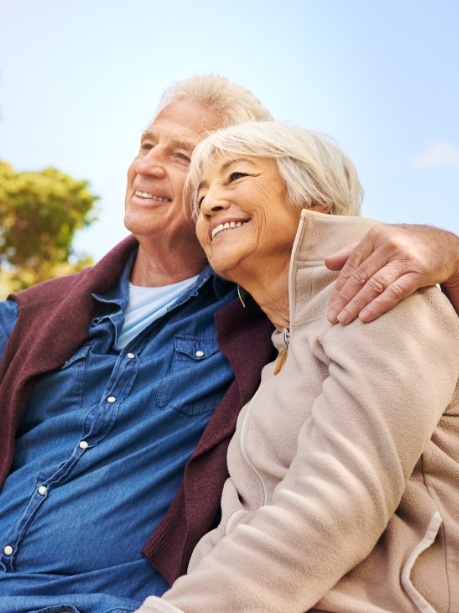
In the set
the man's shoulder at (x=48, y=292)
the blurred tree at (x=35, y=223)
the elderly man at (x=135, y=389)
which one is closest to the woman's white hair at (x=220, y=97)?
the elderly man at (x=135, y=389)

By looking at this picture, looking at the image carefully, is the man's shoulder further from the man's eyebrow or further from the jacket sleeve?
the jacket sleeve

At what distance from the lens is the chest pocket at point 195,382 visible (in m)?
2.50

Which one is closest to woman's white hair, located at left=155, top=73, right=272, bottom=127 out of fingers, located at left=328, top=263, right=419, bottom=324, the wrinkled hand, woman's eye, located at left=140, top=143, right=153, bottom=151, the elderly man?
the elderly man

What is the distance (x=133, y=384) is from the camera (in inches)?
102

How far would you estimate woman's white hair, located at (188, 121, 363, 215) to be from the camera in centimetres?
234

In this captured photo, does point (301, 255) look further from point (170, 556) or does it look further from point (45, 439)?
point (45, 439)

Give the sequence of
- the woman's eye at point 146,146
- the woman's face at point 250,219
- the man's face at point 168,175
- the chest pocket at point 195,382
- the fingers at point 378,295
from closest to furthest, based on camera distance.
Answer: the fingers at point 378,295
the woman's face at point 250,219
the chest pocket at point 195,382
the man's face at point 168,175
the woman's eye at point 146,146

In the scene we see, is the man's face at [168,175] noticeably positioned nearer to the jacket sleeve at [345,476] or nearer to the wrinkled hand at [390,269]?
the wrinkled hand at [390,269]

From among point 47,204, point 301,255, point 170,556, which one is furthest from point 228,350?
point 47,204

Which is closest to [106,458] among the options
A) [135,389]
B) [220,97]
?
[135,389]

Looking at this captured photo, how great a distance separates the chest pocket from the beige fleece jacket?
755 millimetres

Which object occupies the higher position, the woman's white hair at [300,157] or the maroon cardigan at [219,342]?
the woman's white hair at [300,157]

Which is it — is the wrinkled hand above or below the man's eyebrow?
below

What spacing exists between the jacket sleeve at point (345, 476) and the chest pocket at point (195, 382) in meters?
0.84
